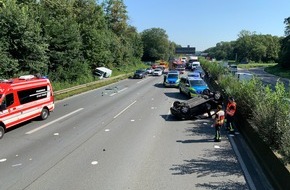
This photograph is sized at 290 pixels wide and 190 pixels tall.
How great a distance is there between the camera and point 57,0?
140 feet

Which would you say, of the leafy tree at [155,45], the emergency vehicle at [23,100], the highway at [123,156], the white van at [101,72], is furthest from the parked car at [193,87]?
the leafy tree at [155,45]

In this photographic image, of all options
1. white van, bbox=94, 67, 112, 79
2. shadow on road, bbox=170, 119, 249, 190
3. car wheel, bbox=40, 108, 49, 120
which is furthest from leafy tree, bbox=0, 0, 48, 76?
white van, bbox=94, 67, 112, 79

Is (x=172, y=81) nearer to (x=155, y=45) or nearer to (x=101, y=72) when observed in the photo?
(x=101, y=72)

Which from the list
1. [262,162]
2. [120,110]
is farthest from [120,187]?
[120,110]

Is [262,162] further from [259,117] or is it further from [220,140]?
[220,140]

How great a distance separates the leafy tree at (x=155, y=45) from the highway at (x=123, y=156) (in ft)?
331

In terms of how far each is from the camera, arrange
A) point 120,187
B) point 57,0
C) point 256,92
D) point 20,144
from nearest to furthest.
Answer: point 120,187 → point 20,144 → point 256,92 → point 57,0

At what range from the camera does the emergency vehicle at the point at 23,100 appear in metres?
13.6

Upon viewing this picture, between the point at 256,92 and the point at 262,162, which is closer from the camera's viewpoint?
the point at 262,162

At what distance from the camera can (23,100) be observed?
14969mm

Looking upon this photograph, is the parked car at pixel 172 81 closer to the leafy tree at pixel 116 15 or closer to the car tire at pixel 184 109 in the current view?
the car tire at pixel 184 109

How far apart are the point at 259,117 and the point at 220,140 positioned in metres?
2.22

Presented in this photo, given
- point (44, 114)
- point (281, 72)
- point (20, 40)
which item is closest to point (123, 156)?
point (44, 114)

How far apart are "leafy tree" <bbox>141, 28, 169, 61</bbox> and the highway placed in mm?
100820
